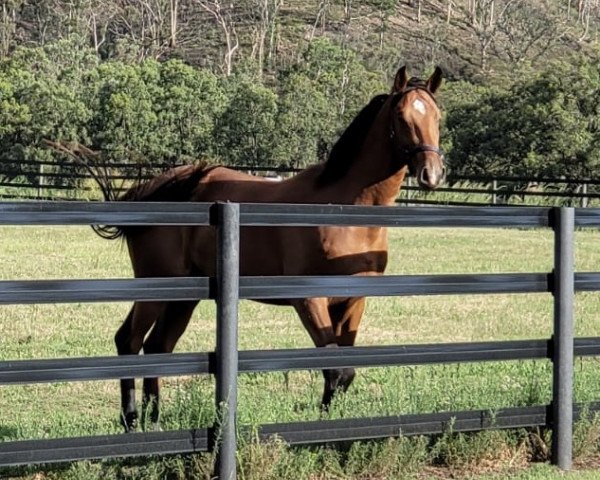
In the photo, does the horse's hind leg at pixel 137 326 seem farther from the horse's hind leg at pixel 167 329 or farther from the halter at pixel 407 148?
the halter at pixel 407 148

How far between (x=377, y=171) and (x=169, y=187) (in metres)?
1.73

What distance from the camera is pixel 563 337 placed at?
5.66 meters

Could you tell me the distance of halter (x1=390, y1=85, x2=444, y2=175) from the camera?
22.0ft

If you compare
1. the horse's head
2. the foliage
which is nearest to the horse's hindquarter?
the horse's head

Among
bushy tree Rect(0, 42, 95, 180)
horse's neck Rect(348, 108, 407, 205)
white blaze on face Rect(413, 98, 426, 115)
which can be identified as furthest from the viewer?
bushy tree Rect(0, 42, 95, 180)

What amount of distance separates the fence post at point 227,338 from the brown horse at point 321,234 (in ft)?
4.70

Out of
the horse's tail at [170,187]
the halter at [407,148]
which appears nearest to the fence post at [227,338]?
the halter at [407,148]

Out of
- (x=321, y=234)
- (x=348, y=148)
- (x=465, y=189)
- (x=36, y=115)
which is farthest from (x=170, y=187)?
(x=36, y=115)

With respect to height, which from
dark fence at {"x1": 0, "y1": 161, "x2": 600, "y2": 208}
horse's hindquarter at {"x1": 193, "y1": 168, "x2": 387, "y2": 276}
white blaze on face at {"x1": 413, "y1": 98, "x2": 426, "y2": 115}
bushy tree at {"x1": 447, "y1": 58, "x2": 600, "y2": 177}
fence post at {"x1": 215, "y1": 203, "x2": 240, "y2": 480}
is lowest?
fence post at {"x1": 215, "y1": 203, "x2": 240, "y2": 480}

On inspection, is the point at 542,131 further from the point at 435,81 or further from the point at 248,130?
the point at 435,81

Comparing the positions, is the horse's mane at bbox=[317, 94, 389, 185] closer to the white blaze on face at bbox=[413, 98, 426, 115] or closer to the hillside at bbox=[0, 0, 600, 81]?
the white blaze on face at bbox=[413, 98, 426, 115]

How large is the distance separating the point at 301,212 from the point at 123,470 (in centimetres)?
145

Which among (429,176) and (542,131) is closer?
(429,176)

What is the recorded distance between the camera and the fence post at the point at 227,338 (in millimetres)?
4859
